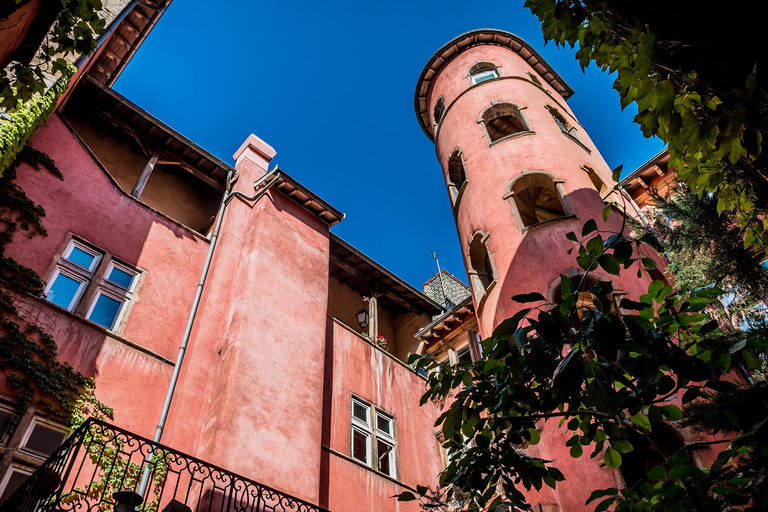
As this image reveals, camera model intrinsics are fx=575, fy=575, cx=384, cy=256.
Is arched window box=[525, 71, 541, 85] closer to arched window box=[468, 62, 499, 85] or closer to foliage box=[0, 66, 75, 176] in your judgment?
arched window box=[468, 62, 499, 85]

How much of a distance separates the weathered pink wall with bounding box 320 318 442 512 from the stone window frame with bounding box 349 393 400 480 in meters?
0.09

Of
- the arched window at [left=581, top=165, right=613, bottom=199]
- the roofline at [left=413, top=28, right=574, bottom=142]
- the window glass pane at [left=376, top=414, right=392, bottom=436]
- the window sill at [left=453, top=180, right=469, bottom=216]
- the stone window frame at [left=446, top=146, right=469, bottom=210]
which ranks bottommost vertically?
the window glass pane at [left=376, top=414, right=392, bottom=436]

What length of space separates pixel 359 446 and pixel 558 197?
752 cm

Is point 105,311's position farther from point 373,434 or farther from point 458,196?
point 458,196

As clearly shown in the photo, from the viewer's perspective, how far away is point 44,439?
887 centimetres

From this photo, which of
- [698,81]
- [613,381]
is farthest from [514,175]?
[698,81]

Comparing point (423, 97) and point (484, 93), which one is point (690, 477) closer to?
point (484, 93)

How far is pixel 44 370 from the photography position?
9219mm

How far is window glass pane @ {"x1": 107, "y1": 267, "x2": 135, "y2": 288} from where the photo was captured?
38.4ft

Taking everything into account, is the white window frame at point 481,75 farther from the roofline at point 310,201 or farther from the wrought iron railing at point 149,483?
the wrought iron railing at point 149,483

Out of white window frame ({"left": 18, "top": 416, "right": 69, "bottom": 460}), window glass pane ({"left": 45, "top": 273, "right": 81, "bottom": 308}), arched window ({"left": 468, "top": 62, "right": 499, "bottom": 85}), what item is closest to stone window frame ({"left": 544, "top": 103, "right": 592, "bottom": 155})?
arched window ({"left": 468, "top": 62, "right": 499, "bottom": 85})

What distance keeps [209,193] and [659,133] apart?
15.2 meters

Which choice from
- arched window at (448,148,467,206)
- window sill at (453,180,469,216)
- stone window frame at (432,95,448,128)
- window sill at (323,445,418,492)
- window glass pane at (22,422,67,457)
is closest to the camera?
window glass pane at (22,422,67,457)

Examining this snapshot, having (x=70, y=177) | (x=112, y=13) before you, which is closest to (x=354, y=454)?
(x=70, y=177)
